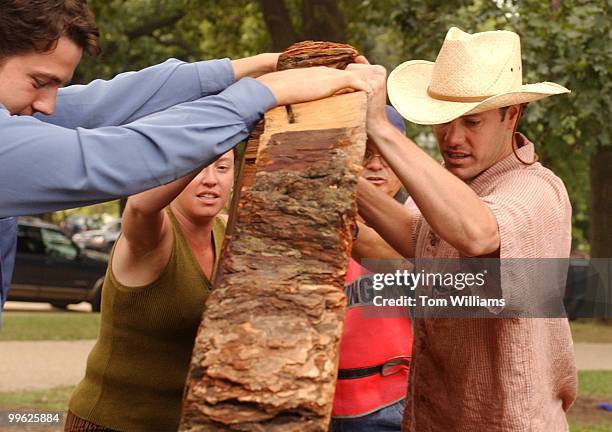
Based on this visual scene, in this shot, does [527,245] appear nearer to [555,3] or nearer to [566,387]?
[566,387]

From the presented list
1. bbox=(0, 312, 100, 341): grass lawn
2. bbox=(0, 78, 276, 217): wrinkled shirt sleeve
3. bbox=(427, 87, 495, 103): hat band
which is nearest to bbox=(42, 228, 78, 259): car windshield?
bbox=(0, 312, 100, 341): grass lawn

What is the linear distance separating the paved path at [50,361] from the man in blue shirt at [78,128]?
8695 mm

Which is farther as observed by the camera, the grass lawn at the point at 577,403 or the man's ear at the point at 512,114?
the grass lawn at the point at 577,403

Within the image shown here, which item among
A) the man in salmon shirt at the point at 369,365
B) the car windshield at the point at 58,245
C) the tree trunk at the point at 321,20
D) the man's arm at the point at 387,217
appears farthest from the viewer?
the car windshield at the point at 58,245

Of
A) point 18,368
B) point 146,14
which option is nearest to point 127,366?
point 18,368

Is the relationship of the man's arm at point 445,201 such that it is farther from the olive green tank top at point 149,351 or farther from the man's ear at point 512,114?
the olive green tank top at point 149,351

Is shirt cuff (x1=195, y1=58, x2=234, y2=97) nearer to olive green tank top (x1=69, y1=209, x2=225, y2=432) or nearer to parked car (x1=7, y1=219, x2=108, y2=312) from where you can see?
olive green tank top (x1=69, y1=209, x2=225, y2=432)

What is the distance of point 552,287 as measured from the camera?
128 inches

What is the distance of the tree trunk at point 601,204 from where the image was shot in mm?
15555

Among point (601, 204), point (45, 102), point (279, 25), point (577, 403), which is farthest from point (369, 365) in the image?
point (601, 204)

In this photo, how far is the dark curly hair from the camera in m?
2.57

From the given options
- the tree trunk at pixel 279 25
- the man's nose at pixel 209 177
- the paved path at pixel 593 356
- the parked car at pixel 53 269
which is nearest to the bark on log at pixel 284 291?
the man's nose at pixel 209 177

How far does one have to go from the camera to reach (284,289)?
230 centimetres

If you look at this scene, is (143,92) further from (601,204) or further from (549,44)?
(601,204)
